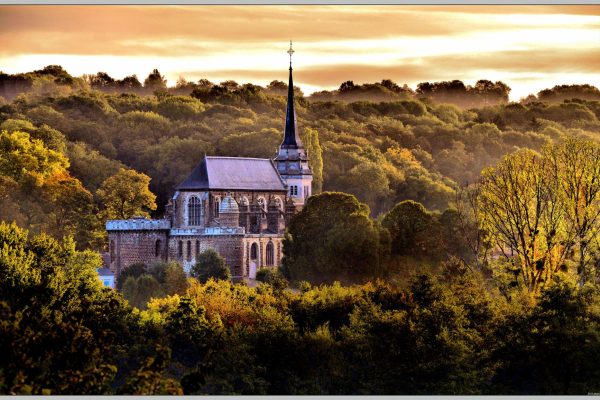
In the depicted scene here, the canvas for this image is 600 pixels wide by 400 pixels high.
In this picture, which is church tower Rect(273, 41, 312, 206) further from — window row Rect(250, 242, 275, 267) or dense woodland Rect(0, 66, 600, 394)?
window row Rect(250, 242, 275, 267)

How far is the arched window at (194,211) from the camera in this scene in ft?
254

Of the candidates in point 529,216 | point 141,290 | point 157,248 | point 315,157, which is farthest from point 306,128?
point 529,216

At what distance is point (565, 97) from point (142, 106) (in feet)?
85.2

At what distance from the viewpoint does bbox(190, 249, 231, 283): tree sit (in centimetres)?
6856

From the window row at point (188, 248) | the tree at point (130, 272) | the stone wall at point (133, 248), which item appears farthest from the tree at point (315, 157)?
the tree at point (130, 272)

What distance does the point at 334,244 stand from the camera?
2625 inches

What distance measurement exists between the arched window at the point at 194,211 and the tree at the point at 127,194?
1.99 metres

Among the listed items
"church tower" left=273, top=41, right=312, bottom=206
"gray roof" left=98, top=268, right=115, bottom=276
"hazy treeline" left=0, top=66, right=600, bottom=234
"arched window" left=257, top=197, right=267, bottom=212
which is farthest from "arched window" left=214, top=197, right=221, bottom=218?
"gray roof" left=98, top=268, right=115, bottom=276

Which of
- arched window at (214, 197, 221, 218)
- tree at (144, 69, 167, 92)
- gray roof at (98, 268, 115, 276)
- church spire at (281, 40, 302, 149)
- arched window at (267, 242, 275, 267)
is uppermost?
tree at (144, 69, 167, 92)

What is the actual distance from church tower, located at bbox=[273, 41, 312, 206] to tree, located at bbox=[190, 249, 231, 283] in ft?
37.9

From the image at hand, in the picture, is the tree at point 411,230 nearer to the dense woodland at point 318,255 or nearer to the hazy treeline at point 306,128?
the dense woodland at point 318,255

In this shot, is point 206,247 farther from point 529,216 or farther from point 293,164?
point 529,216

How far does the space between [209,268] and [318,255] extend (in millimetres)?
5445

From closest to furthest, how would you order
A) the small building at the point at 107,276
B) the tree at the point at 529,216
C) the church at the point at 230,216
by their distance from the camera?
the tree at the point at 529,216 → the small building at the point at 107,276 → the church at the point at 230,216
